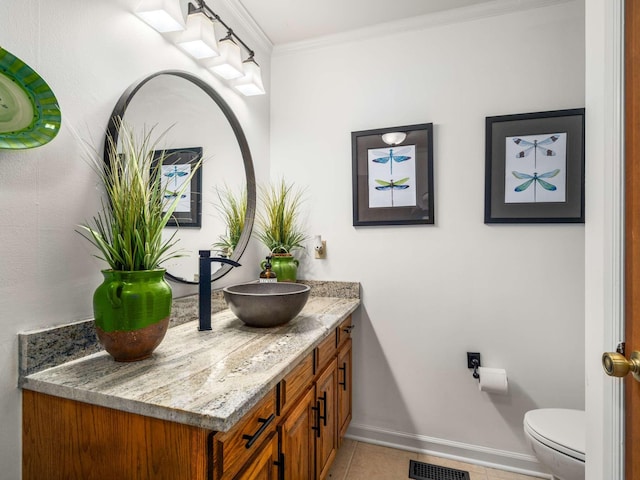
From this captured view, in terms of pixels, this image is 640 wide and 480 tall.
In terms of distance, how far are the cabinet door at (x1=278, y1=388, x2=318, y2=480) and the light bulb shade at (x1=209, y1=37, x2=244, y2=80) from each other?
153 cm

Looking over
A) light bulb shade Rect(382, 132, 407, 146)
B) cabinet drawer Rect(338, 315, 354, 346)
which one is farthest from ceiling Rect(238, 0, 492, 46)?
cabinet drawer Rect(338, 315, 354, 346)

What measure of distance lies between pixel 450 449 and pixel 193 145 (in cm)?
213

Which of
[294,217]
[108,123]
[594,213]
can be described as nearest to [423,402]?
[294,217]

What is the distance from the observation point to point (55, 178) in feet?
3.21

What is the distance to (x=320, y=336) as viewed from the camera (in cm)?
131

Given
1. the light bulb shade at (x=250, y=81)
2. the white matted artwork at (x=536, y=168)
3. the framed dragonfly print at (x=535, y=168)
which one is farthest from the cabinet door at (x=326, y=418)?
the light bulb shade at (x=250, y=81)

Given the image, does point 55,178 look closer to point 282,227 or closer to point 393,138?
point 282,227

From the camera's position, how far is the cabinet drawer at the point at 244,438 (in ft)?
2.51

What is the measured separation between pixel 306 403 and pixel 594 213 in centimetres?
110

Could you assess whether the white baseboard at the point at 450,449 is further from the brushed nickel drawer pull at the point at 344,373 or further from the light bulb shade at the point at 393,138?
the light bulb shade at the point at 393,138

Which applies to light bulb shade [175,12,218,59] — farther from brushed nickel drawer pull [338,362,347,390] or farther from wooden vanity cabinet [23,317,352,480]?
brushed nickel drawer pull [338,362,347,390]

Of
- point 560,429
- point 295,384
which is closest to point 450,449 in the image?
point 560,429

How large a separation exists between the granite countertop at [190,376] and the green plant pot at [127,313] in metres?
0.05

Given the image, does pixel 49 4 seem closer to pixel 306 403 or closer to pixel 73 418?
pixel 73 418
